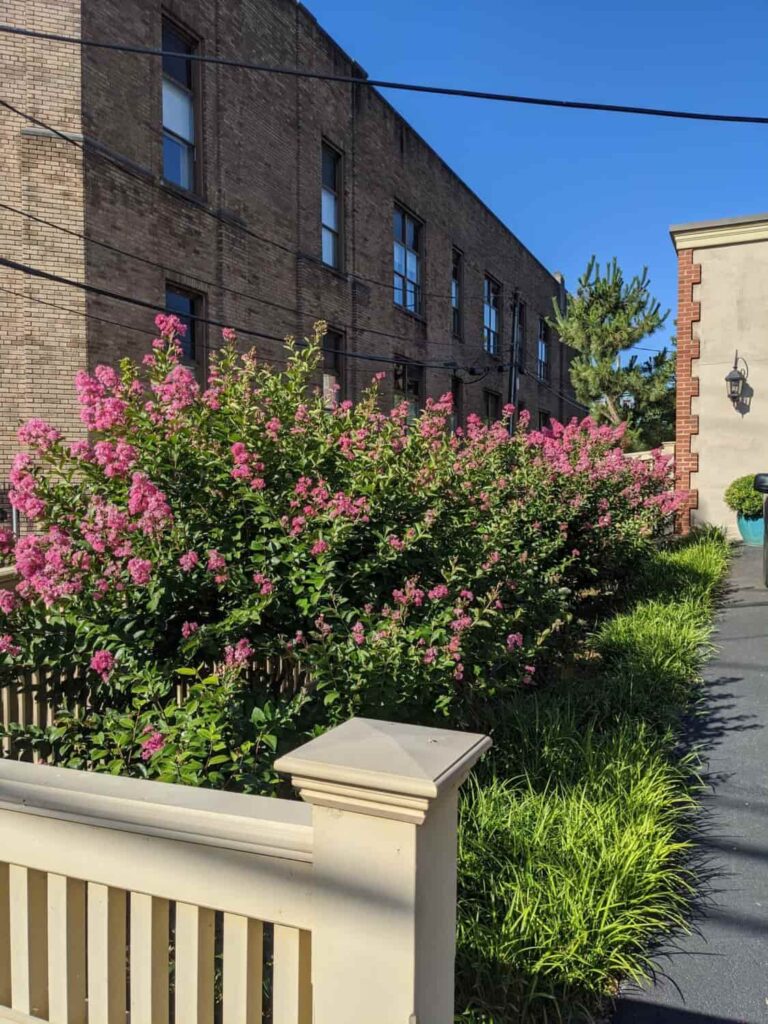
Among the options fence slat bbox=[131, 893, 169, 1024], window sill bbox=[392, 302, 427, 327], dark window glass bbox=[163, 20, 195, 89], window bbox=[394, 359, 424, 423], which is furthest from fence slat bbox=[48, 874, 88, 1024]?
window sill bbox=[392, 302, 427, 327]

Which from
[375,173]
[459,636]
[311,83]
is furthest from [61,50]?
[459,636]

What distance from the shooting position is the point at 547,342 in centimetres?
3462

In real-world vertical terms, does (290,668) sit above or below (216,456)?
below

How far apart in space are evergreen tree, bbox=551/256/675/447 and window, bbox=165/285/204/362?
1434cm

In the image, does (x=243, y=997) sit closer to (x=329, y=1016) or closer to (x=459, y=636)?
(x=329, y=1016)

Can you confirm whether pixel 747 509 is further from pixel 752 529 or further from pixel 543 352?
pixel 543 352

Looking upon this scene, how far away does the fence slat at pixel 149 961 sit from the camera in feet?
5.83

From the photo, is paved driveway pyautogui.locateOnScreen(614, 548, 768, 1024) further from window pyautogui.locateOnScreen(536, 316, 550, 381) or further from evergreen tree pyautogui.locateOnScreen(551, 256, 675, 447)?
window pyautogui.locateOnScreen(536, 316, 550, 381)

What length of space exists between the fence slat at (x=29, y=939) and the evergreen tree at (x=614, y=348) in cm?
2471

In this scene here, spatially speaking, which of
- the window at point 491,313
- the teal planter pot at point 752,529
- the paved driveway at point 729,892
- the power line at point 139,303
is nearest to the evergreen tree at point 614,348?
the window at point 491,313

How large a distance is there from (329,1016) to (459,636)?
2151 millimetres

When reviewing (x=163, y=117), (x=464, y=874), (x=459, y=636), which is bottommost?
(x=464, y=874)

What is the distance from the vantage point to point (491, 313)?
28156 millimetres

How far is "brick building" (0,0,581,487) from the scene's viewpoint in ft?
37.6
